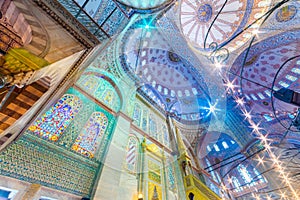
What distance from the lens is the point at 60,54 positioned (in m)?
1.77

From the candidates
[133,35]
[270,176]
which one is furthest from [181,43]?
[270,176]

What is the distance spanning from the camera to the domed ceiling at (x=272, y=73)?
9234 millimetres

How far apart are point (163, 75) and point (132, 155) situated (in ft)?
28.3

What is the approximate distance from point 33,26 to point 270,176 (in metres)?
15.3

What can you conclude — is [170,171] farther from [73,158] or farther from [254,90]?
[254,90]

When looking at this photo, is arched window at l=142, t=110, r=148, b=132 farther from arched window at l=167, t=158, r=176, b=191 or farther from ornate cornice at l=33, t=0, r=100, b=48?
ornate cornice at l=33, t=0, r=100, b=48

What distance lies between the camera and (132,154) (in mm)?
5734

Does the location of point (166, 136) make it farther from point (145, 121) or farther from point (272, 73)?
point (272, 73)

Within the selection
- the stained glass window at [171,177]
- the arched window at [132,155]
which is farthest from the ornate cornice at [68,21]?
the stained glass window at [171,177]

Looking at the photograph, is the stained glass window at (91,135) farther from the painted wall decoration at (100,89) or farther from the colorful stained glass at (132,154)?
A: the colorful stained glass at (132,154)

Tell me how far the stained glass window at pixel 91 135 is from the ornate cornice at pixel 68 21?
3601 millimetres

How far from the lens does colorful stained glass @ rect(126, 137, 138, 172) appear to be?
16.9 feet

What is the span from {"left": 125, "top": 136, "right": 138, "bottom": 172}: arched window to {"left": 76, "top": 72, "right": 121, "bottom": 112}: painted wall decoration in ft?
5.56

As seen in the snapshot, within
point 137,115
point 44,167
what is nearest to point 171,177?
point 137,115
